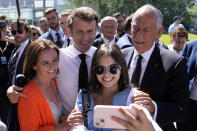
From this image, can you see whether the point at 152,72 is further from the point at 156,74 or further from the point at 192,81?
the point at 192,81

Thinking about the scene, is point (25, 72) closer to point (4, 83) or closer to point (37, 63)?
point (37, 63)

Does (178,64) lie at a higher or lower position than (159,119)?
higher

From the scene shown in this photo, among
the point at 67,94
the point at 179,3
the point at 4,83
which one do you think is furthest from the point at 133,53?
the point at 179,3

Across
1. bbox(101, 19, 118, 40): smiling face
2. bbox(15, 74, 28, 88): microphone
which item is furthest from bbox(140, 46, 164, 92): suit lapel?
bbox(101, 19, 118, 40): smiling face

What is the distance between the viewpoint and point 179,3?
122ft

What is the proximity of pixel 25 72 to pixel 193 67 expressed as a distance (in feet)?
8.36

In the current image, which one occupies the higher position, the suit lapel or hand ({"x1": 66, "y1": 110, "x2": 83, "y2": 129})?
the suit lapel

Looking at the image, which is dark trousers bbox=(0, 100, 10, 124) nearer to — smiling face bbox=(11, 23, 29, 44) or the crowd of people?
smiling face bbox=(11, 23, 29, 44)

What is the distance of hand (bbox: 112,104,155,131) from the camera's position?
1398 mm

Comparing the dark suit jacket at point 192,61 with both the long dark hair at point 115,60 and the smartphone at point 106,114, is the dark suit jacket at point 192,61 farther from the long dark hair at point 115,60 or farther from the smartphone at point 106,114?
the smartphone at point 106,114

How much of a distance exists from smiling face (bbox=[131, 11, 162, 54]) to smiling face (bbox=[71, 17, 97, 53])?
1.88 feet

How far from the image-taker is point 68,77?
2.42 meters

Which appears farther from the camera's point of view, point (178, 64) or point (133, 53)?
point (133, 53)

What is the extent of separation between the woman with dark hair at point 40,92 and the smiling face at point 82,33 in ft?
1.10
